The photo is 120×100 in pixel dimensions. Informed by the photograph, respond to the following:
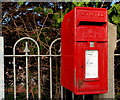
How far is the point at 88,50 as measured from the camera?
187cm

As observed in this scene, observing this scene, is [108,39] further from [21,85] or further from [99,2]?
[21,85]

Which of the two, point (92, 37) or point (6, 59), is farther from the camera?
point (6, 59)

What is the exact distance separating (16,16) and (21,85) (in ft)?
4.19

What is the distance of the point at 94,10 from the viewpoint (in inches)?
73.9

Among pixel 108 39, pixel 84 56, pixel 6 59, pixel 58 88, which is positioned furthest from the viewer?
pixel 58 88

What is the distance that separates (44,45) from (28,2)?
87cm

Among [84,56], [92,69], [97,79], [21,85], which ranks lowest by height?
[21,85]

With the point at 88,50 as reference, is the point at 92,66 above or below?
below

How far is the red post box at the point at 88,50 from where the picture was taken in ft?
5.99

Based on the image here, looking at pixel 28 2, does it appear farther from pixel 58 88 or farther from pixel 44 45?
pixel 58 88

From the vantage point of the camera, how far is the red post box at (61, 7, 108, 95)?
Result: 183 centimetres

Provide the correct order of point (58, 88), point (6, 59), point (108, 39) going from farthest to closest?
point (58, 88) → point (6, 59) → point (108, 39)

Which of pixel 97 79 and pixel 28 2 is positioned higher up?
pixel 28 2

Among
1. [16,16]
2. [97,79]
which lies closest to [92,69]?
[97,79]
